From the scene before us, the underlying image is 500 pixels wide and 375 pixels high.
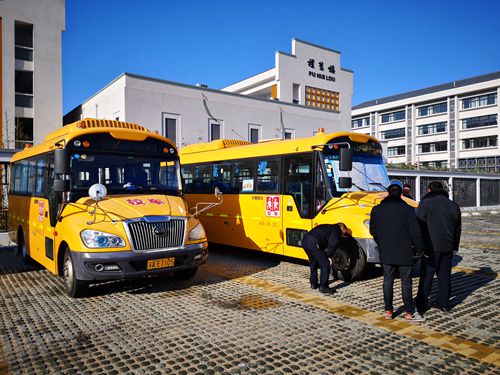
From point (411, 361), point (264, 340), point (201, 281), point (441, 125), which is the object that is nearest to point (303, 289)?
point (201, 281)

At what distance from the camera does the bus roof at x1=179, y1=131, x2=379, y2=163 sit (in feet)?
30.8

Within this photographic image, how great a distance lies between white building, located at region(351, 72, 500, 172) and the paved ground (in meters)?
50.1

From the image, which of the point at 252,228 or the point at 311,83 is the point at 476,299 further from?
the point at 311,83

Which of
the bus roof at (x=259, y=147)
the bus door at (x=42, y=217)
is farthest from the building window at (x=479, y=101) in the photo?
the bus door at (x=42, y=217)

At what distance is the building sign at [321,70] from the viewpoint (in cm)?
3853

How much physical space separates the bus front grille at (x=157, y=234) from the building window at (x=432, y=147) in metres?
64.4

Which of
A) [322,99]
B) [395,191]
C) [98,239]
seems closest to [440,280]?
[395,191]

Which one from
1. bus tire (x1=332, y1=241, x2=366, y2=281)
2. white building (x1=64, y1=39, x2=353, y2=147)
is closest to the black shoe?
bus tire (x1=332, y1=241, x2=366, y2=281)

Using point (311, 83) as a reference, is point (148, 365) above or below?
below

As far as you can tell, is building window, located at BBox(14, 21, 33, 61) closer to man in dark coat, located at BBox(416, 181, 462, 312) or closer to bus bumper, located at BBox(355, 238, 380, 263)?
bus bumper, located at BBox(355, 238, 380, 263)

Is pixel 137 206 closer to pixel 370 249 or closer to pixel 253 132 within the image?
pixel 370 249

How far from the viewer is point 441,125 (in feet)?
208

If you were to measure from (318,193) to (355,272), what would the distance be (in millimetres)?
1900

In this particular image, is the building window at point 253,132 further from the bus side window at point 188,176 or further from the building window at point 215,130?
the bus side window at point 188,176
